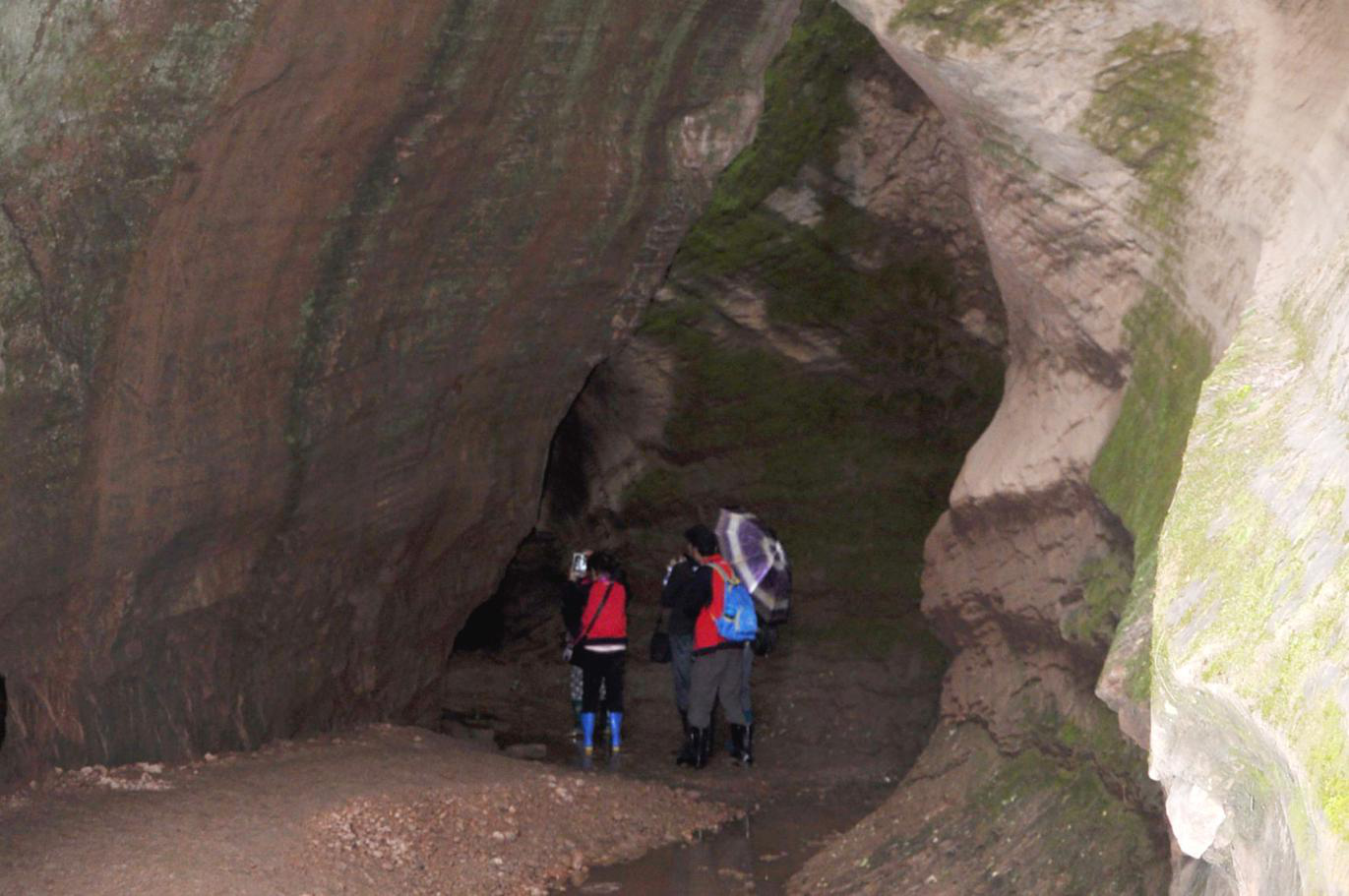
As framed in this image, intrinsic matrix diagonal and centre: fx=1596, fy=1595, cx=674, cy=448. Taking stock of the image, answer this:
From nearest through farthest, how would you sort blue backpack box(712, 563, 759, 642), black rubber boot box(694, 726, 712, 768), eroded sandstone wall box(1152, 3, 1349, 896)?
eroded sandstone wall box(1152, 3, 1349, 896), blue backpack box(712, 563, 759, 642), black rubber boot box(694, 726, 712, 768)

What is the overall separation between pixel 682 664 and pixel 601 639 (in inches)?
26.7

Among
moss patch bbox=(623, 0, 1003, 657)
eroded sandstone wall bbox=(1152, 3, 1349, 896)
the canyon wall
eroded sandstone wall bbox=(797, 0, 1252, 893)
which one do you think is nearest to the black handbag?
moss patch bbox=(623, 0, 1003, 657)

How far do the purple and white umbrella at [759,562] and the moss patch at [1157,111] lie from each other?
→ 4.57m

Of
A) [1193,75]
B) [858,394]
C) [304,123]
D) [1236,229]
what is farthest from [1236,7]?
[858,394]

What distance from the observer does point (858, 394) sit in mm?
A: 10625

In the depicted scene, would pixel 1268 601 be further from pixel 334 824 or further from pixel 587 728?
pixel 587 728

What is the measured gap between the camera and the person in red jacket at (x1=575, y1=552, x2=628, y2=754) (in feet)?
32.3

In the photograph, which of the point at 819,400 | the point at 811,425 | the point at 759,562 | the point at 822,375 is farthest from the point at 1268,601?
the point at 811,425

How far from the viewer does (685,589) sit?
31.7 feet

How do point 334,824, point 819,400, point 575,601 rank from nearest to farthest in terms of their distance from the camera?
point 334,824 → point 575,601 → point 819,400

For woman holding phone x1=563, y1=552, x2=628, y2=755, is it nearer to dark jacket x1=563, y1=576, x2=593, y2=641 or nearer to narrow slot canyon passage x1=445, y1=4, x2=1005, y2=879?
dark jacket x1=563, y1=576, x2=593, y2=641

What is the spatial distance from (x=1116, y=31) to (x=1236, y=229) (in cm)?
91

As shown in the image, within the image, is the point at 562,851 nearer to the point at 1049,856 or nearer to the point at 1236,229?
the point at 1049,856

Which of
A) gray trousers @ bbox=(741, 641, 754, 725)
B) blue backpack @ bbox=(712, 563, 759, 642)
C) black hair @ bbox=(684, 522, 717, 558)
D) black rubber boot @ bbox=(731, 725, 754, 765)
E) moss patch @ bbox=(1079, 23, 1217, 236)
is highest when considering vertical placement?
moss patch @ bbox=(1079, 23, 1217, 236)
